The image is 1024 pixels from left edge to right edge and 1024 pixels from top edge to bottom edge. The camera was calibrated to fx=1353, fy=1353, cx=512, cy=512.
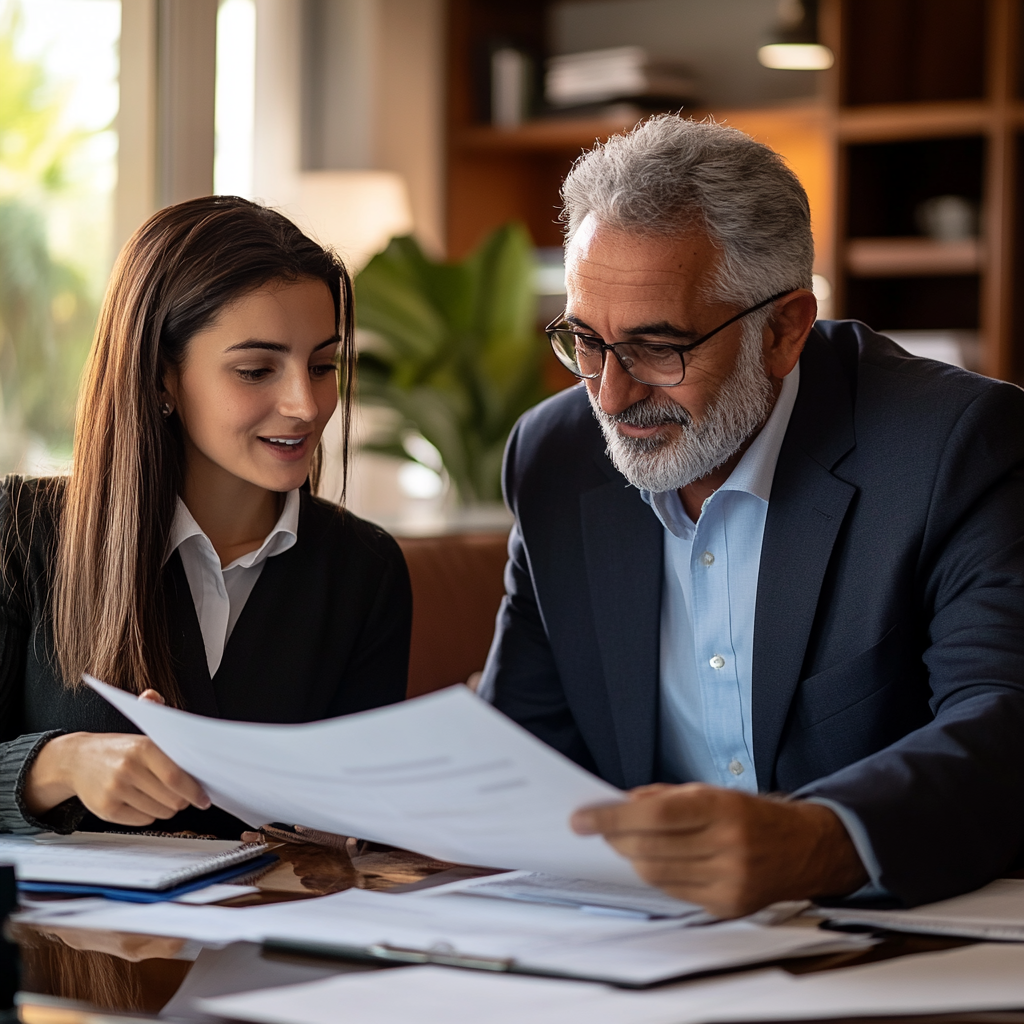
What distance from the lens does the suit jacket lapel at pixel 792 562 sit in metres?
1.33

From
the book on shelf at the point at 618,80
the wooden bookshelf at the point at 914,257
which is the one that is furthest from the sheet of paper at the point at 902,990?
the book on shelf at the point at 618,80

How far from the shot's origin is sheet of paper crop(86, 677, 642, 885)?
2.43ft

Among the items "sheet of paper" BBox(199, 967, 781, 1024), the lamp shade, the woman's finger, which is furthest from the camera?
the lamp shade

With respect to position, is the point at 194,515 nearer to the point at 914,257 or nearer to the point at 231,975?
the point at 231,975

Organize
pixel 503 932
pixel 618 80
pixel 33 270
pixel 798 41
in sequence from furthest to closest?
pixel 618 80 → pixel 798 41 → pixel 33 270 → pixel 503 932

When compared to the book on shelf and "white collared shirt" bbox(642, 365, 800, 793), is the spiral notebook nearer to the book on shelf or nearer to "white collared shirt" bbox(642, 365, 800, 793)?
"white collared shirt" bbox(642, 365, 800, 793)

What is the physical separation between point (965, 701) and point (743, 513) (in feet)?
1.27

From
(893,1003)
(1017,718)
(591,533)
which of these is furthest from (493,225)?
(893,1003)

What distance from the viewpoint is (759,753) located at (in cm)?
136

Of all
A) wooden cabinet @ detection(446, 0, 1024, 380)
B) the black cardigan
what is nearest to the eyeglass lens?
the black cardigan

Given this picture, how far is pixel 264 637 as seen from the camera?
1.43m

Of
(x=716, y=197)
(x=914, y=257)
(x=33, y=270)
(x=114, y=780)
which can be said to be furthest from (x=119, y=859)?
(x=914, y=257)

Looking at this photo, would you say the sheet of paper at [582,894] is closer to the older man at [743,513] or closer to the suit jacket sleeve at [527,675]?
the older man at [743,513]

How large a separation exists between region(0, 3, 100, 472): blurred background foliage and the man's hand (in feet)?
7.98
